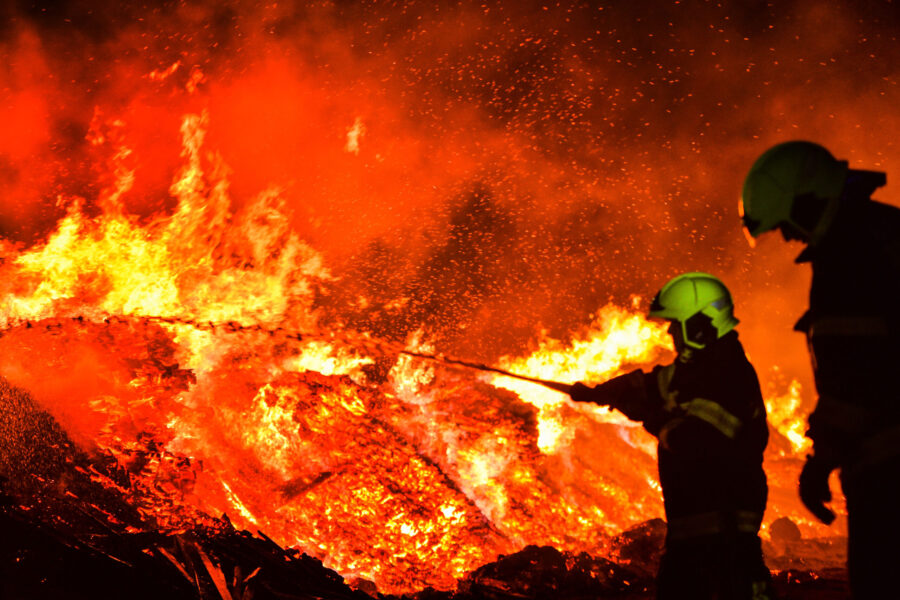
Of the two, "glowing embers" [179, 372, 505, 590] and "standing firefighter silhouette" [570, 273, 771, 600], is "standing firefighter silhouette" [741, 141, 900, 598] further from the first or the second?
"glowing embers" [179, 372, 505, 590]

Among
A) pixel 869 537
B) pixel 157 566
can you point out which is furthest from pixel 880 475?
pixel 157 566

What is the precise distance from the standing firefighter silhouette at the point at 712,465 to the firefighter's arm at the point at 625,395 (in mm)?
216

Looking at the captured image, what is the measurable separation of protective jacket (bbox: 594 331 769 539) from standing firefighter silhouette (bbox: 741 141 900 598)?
37 centimetres

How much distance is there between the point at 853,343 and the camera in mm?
2111

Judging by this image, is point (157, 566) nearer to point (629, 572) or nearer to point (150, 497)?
point (150, 497)

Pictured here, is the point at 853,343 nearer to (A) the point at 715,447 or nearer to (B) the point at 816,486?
(B) the point at 816,486

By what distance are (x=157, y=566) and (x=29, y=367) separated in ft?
16.6

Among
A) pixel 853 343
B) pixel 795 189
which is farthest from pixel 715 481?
pixel 795 189

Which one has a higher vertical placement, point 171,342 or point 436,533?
point 171,342

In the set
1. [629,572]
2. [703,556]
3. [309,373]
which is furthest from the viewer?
[309,373]

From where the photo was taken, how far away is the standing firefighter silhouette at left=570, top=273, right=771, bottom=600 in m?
2.70

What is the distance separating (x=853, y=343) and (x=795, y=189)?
2.32 ft

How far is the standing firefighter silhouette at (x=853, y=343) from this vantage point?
200 centimetres

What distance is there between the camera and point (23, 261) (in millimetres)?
7617
